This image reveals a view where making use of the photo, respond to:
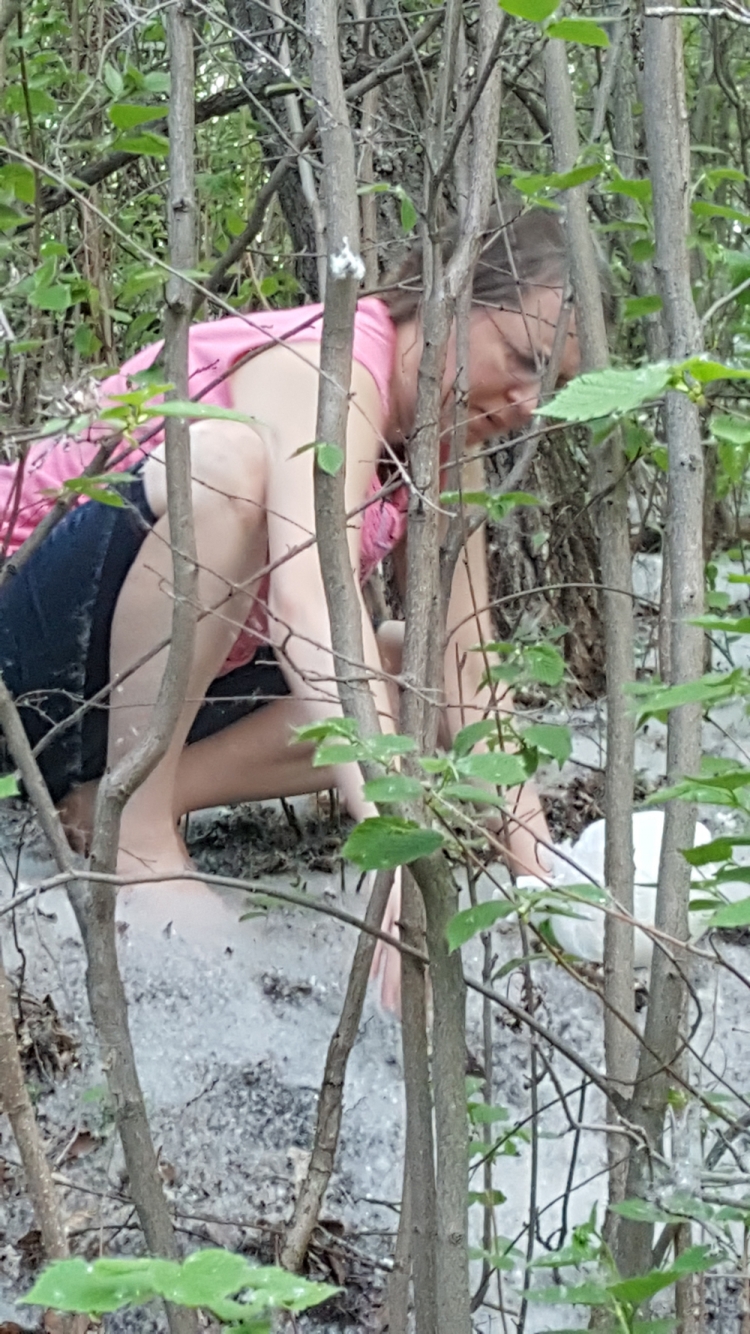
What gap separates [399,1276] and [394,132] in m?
1.88

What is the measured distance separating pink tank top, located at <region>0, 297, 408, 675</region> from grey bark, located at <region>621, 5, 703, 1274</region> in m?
0.47

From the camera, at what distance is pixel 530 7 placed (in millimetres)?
875

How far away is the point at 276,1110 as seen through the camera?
1.42 m

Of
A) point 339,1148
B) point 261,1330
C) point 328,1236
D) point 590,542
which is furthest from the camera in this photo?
point 590,542

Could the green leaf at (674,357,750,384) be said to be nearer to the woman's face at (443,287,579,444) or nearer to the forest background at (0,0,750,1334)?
the forest background at (0,0,750,1334)

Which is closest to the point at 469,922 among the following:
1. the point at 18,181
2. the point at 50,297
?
the point at 50,297

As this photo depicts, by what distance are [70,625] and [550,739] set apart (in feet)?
3.50

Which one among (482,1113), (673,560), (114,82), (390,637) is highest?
(114,82)

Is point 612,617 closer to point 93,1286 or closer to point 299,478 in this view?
point 299,478

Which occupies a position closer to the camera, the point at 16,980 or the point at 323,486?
the point at 323,486

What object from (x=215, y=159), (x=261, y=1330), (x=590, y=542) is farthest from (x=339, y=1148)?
(x=215, y=159)

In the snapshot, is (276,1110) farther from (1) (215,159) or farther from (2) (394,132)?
(1) (215,159)

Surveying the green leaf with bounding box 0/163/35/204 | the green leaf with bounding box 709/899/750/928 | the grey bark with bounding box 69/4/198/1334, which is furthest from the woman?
the green leaf with bounding box 709/899/750/928

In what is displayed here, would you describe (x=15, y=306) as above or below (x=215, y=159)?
below
